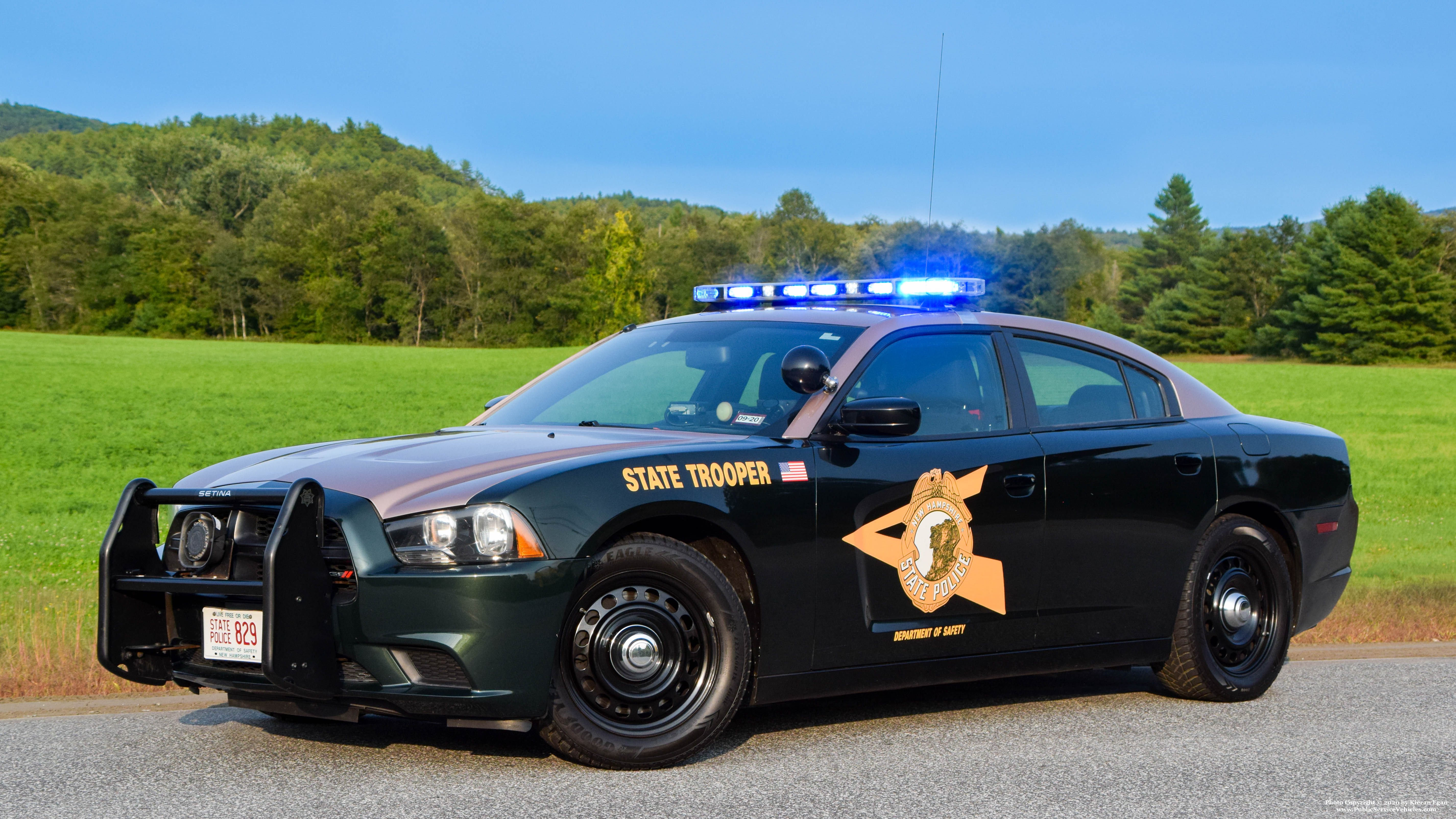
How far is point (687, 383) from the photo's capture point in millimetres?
6027

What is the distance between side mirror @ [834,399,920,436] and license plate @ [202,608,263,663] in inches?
83.8

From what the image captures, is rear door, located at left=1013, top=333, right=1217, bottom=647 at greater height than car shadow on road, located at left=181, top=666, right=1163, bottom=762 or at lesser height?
greater

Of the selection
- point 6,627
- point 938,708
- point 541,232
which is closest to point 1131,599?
point 938,708

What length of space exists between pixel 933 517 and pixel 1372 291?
96.5 meters

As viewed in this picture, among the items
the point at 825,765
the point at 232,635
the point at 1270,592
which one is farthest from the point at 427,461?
the point at 1270,592

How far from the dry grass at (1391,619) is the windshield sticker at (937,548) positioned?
11.4 feet

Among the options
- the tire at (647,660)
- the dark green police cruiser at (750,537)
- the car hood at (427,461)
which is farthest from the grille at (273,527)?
the tire at (647,660)

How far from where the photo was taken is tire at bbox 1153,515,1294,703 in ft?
20.8

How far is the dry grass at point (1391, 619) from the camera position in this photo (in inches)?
328

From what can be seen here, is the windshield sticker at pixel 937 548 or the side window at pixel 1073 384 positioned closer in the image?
the windshield sticker at pixel 937 548

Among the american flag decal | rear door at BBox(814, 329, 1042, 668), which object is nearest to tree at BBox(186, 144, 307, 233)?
rear door at BBox(814, 329, 1042, 668)

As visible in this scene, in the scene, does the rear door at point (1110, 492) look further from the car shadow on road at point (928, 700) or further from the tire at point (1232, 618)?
the car shadow on road at point (928, 700)

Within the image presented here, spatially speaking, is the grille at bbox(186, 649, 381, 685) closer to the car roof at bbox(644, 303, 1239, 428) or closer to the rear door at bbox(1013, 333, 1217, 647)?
the car roof at bbox(644, 303, 1239, 428)

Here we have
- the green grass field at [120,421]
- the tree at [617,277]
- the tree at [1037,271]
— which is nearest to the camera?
the green grass field at [120,421]
